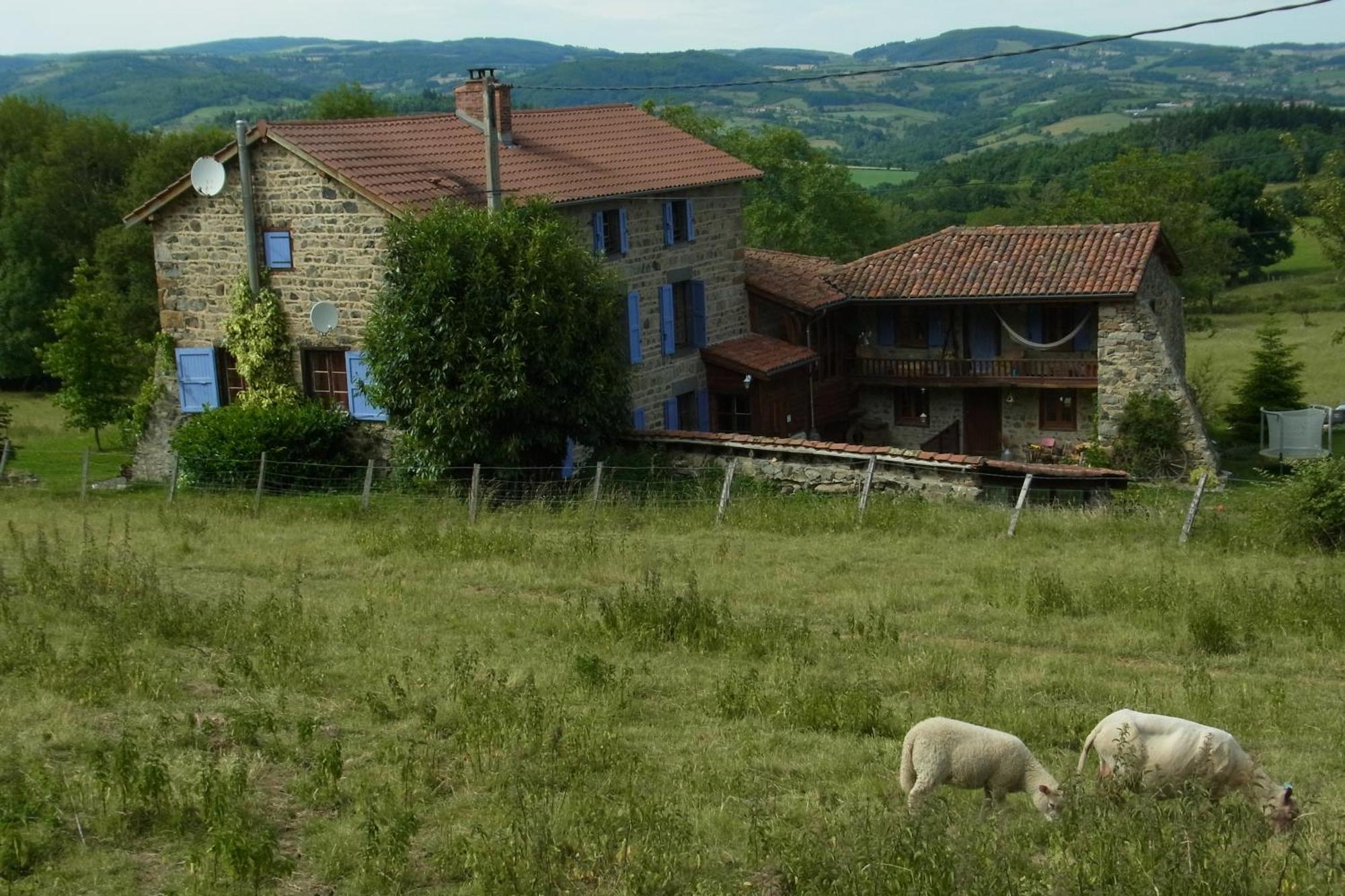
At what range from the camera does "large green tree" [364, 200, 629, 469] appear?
22.1 m

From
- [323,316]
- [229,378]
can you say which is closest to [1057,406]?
[323,316]

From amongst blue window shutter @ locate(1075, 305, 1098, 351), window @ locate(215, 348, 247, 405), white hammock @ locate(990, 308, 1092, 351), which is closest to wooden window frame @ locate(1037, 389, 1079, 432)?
blue window shutter @ locate(1075, 305, 1098, 351)

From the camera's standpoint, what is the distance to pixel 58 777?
909cm

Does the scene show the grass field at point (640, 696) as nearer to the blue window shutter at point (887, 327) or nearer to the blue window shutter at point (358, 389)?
the blue window shutter at point (358, 389)

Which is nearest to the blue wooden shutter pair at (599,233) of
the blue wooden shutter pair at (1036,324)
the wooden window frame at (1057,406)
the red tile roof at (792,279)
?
the red tile roof at (792,279)

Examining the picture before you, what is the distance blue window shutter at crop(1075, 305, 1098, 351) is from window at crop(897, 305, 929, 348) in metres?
3.36

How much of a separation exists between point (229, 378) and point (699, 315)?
9.19 meters

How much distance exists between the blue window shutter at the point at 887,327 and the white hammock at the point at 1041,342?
2.32 metres

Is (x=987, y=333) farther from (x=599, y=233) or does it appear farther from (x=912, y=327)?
(x=599, y=233)

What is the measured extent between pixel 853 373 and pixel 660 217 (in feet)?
22.3

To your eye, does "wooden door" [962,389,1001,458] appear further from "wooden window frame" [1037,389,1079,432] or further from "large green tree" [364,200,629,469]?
"large green tree" [364,200,629,469]

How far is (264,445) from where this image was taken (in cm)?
2394

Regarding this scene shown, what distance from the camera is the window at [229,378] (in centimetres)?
2611

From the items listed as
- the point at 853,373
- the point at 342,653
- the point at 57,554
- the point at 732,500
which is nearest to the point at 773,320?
the point at 853,373
